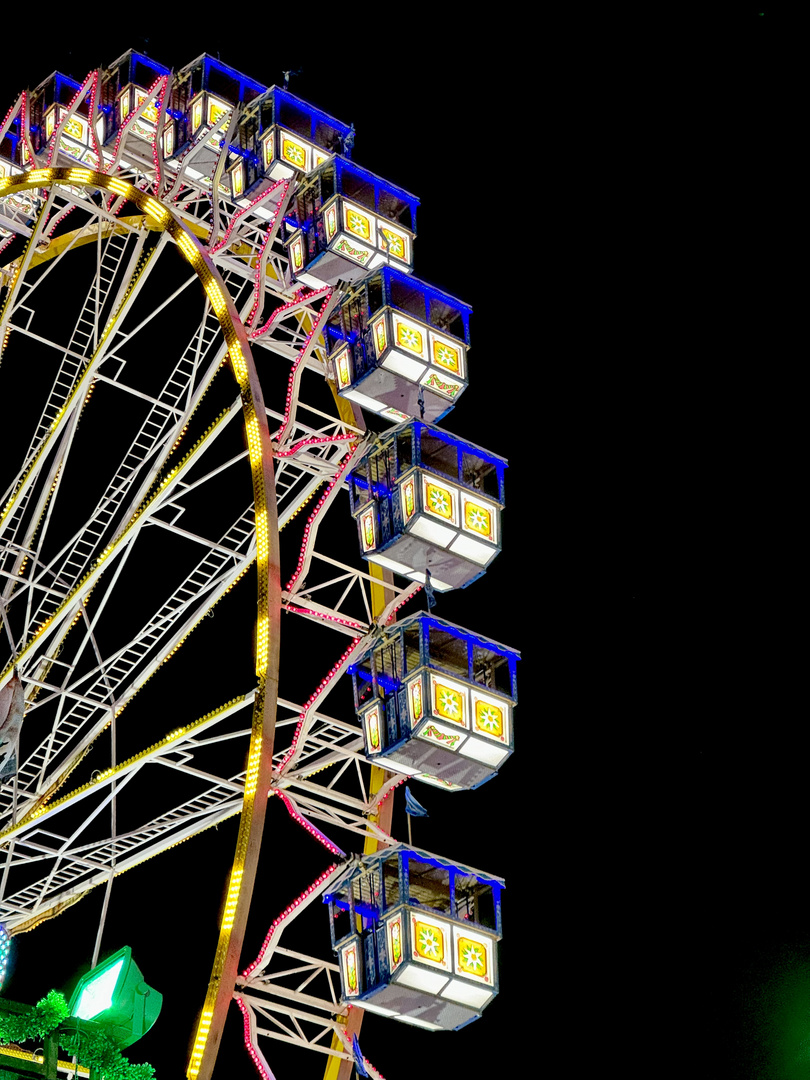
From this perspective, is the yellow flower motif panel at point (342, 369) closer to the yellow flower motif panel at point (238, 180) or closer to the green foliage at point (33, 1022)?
the yellow flower motif panel at point (238, 180)

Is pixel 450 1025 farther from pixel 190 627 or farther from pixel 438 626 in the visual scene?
pixel 190 627

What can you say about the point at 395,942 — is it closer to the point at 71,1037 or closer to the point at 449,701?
the point at 449,701

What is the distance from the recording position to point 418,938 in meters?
17.1

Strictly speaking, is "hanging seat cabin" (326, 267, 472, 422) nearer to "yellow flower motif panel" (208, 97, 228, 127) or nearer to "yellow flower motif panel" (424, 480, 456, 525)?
"yellow flower motif panel" (424, 480, 456, 525)

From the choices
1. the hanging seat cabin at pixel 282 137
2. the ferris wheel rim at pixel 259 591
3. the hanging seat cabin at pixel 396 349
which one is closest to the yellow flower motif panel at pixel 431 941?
the ferris wheel rim at pixel 259 591

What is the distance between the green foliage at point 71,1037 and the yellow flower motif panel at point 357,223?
11.2m

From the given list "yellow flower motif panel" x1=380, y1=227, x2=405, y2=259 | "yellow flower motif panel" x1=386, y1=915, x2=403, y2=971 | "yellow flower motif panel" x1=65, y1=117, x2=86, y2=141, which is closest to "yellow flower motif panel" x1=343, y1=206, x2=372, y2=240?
"yellow flower motif panel" x1=380, y1=227, x2=405, y2=259

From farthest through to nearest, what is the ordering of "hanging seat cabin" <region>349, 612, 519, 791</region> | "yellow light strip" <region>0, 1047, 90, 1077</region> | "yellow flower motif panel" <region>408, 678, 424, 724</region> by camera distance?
"hanging seat cabin" <region>349, 612, 519, 791</region> → "yellow flower motif panel" <region>408, 678, 424, 724</region> → "yellow light strip" <region>0, 1047, 90, 1077</region>

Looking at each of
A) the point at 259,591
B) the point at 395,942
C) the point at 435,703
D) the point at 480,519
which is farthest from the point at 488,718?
the point at 259,591

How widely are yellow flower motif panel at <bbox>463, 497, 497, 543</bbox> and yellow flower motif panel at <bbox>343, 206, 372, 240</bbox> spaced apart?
13.9 feet

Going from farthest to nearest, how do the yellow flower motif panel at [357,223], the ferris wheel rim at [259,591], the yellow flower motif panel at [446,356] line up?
the yellow flower motif panel at [357,223], the yellow flower motif panel at [446,356], the ferris wheel rim at [259,591]

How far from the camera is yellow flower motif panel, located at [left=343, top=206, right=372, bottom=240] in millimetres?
21484

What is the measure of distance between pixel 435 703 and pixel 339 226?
692 centimetres

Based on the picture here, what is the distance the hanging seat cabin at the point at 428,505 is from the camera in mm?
19625
